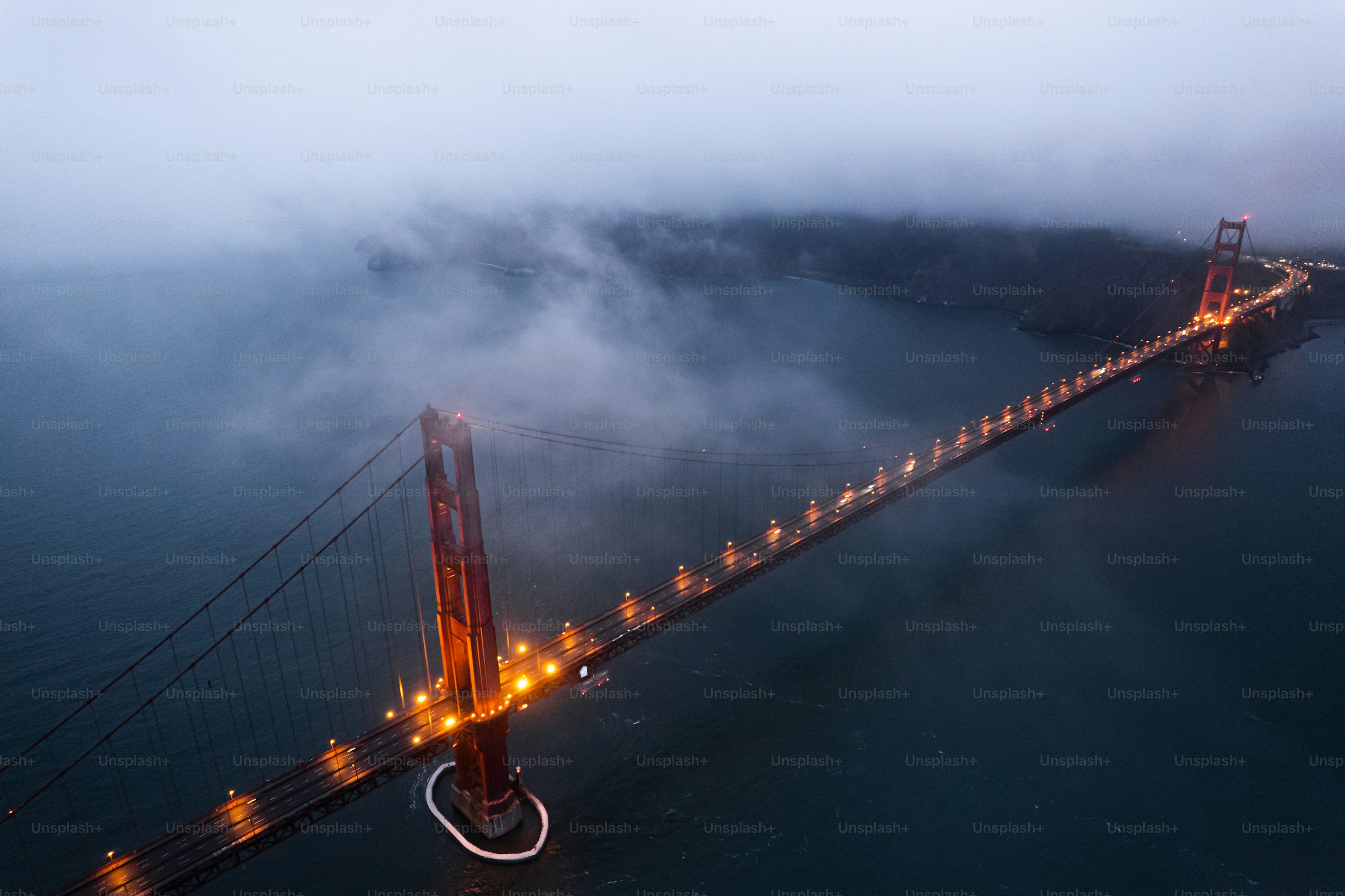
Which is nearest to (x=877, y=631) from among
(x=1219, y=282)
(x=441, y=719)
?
(x=441, y=719)

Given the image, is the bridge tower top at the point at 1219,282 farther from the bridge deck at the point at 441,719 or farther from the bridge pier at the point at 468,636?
the bridge pier at the point at 468,636

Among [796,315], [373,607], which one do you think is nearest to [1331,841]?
[373,607]

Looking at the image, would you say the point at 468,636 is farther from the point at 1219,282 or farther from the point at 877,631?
the point at 1219,282

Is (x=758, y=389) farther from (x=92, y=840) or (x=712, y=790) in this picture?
(x=92, y=840)

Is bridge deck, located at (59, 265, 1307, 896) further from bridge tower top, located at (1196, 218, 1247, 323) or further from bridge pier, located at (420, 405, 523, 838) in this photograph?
bridge tower top, located at (1196, 218, 1247, 323)

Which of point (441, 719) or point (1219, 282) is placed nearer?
point (441, 719)

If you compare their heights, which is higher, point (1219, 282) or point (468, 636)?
point (1219, 282)
